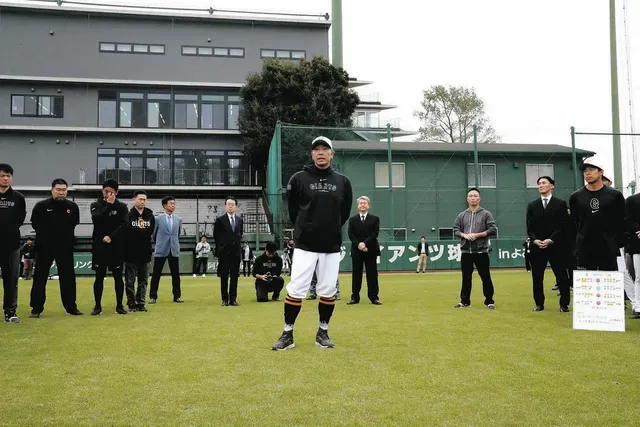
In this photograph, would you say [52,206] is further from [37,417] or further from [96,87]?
[96,87]

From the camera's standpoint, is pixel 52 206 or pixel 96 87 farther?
pixel 96 87

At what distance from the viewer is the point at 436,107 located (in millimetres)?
56156

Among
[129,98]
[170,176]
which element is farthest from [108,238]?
[129,98]

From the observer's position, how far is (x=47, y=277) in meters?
10.1

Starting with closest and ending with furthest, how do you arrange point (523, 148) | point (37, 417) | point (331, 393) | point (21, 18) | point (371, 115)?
point (37, 417) < point (331, 393) < point (523, 148) < point (21, 18) < point (371, 115)

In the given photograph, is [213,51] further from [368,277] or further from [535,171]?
[368,277]

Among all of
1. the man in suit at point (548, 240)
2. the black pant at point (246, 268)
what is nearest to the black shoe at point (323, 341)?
the man in suit at point (548, 240)

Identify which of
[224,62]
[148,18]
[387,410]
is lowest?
[387,410]

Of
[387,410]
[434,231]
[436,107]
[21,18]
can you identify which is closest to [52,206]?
[387,410]

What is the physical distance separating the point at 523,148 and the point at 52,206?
3239 cm

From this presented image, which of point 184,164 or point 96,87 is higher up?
point 96,87

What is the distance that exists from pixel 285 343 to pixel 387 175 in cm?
2978

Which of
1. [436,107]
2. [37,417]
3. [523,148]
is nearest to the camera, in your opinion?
[37,417]

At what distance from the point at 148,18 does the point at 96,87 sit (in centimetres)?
613
